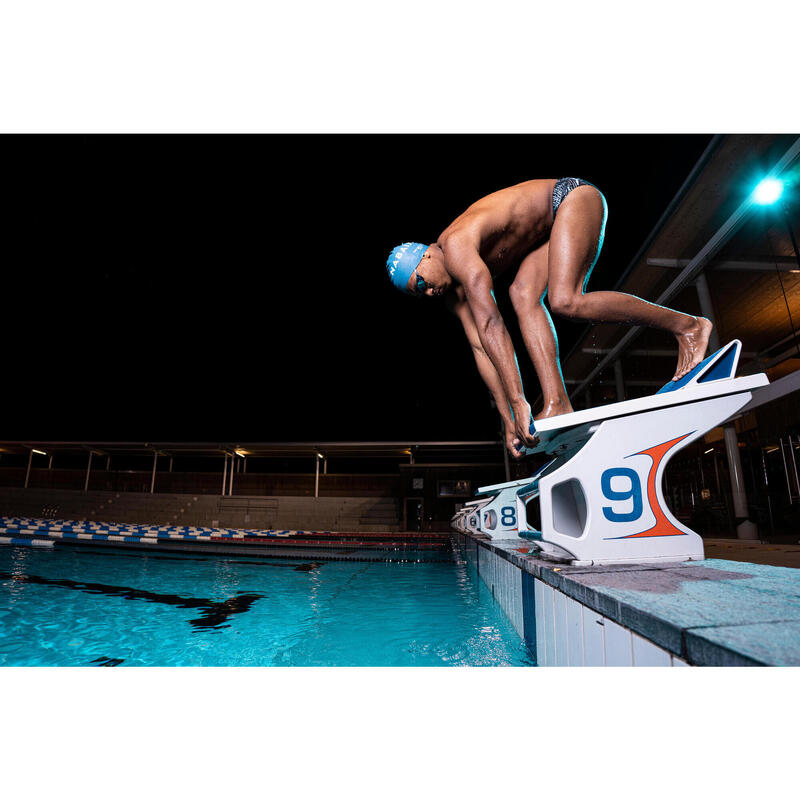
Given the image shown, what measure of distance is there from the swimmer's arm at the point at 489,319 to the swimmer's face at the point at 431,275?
0.39 meters

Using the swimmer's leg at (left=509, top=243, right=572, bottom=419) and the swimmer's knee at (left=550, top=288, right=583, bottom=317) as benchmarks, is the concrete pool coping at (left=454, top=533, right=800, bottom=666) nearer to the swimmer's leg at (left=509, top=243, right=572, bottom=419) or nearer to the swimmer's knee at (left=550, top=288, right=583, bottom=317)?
the swimmer's leg at (left=509, top=243, right=572, bottom=419)

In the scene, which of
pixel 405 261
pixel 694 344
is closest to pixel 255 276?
pixel 405 261

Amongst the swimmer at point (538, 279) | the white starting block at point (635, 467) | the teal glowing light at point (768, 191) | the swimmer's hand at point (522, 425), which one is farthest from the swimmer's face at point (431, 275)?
the teal glowing light at point (768, 191)

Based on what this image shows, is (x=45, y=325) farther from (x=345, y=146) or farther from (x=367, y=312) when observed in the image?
(x=345, y=146)

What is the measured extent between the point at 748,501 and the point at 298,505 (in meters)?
15.7

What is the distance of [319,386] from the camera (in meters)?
20.7

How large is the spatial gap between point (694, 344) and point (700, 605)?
4.43ft

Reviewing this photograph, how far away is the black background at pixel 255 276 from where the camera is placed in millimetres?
7734

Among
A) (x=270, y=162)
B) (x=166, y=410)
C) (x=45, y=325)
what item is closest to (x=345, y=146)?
(x=270, y=162)

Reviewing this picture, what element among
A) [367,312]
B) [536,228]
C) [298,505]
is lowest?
[298,505]

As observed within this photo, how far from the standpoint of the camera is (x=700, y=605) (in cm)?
93

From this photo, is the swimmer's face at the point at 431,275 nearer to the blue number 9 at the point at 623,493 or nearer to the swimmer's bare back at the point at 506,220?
the swimmer's bare back at the point at 506,220

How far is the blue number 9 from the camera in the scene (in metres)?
1.70

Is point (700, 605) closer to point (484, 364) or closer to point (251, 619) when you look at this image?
point (484, 364)
